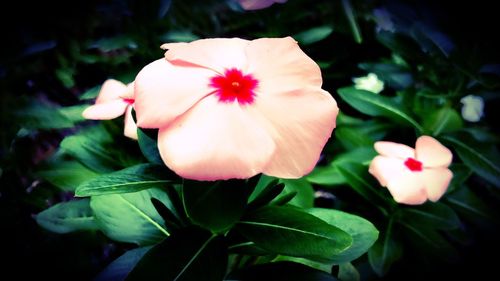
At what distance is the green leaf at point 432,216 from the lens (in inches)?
33.9

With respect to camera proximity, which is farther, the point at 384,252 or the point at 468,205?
the point at 468,205

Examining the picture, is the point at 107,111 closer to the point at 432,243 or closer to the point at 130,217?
the point at 130,217

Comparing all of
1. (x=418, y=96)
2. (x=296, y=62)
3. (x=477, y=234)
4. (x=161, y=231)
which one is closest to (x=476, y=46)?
(x=418, y=96)

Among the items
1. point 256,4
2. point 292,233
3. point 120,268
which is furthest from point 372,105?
point 120,268

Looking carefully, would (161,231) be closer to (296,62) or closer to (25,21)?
(296,62)

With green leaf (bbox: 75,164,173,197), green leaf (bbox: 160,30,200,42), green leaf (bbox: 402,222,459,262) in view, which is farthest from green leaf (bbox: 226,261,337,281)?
green leaf (bbox: 160,30,200,42)

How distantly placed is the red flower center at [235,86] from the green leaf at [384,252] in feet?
1.80

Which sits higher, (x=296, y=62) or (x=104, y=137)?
(x=296, y=62)

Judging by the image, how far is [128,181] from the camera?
44 cm

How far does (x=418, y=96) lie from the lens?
3.63 ft

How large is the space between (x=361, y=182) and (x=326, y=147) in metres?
0.20

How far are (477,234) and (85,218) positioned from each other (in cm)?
A: 113

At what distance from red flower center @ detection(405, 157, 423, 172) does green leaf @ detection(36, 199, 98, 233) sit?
1.89 feet

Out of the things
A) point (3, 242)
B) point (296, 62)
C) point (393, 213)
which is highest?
point (296, 62)
